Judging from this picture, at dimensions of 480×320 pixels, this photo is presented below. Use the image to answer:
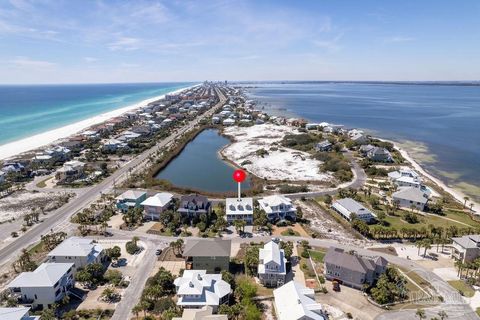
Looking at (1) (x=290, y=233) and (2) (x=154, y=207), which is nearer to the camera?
(1) (x=290, y=233)

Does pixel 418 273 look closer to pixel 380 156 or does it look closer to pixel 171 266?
pixel 171 266

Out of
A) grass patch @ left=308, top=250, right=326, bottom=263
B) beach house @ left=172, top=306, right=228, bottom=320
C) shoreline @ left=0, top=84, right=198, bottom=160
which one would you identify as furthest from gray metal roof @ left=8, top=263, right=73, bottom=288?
shoreline @ left=0, top=84, right=198, bottom=160

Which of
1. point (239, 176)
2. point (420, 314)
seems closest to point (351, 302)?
point (420, 314)

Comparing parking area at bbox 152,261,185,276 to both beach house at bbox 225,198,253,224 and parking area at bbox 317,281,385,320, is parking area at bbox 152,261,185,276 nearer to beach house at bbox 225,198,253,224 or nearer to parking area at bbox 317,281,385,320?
beach house at bbox 225,198,253,224

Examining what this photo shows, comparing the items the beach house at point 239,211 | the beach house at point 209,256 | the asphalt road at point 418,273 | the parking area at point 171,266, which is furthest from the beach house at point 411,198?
the parking area at point 171,266

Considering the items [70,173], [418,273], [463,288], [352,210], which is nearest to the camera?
[463,288]

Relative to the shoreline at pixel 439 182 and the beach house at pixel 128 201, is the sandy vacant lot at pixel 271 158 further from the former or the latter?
the beach house at pixel 128 201
